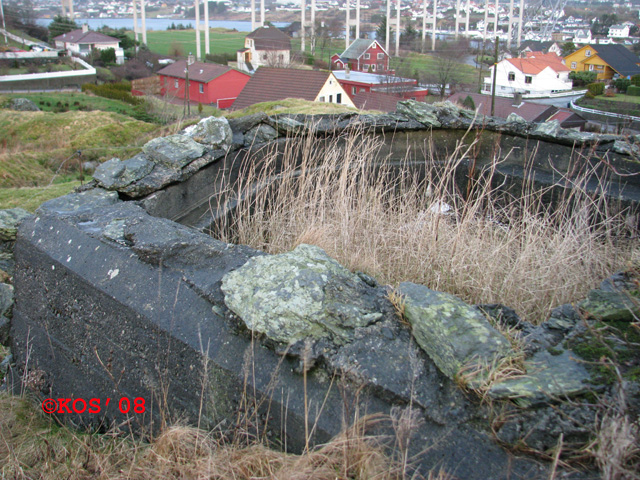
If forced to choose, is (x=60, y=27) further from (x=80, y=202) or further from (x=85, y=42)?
(x=80, y=202)

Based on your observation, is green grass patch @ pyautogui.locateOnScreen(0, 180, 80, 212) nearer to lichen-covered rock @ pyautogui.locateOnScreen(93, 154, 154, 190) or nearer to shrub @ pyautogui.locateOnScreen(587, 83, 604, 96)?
lichen-covered rock @ pyautogui.locateOnScreen(93, 154, 154, 190)

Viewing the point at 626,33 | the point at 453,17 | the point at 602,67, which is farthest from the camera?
the point at 453,17

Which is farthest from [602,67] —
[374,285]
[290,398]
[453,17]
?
[453,17]

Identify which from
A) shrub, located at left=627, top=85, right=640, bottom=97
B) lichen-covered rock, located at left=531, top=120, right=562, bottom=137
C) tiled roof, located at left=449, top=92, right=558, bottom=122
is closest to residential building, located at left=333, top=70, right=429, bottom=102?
tiled roof, located at left=449, top=92, right=558, bottom=122

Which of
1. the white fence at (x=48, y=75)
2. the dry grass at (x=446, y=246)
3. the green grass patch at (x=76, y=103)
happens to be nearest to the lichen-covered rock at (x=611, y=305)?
the dry grass at (x=446, y=246)

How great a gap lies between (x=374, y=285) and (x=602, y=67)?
936cm

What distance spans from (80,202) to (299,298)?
1.78m

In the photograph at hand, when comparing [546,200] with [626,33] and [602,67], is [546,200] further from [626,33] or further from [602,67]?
[626,33]

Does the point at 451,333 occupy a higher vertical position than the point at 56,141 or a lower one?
higher

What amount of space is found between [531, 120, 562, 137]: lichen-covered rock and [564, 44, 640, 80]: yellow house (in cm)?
455

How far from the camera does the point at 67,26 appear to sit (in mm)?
50812

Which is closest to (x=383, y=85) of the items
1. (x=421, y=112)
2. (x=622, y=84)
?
(x=622, y=84)

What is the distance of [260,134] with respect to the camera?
418cm

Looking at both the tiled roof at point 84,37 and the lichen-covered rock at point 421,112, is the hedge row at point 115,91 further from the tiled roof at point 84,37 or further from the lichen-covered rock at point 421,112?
the lichen-covered rock at point 421,112
